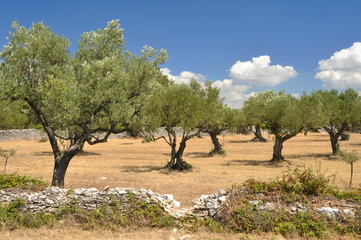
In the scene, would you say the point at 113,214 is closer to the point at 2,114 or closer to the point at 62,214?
the point at 62,214

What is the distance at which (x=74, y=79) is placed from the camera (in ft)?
53.6

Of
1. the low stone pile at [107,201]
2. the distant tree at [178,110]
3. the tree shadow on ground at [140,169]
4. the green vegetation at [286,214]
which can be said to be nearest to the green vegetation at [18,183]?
the low stone pile at [107,201]

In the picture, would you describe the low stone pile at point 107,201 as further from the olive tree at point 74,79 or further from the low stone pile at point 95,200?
the olive tree at point 74,79

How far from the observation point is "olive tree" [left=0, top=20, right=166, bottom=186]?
51.2 feet

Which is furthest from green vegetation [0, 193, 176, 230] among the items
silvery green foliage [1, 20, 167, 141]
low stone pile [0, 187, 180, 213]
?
silvery green foliage [1, 20, 167, 141]

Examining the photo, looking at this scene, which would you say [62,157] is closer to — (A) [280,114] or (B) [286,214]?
(B) [286,214]

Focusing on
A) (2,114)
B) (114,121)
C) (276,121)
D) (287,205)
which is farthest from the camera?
(2,114)

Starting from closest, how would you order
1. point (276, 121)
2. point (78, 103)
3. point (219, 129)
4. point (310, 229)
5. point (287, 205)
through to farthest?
1. point (310, 229)
2. point (287, 205)
3. point (78, 103)
4. point (276, 121)
5. point (219, 129)

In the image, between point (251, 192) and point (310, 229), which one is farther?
point (251, 192)

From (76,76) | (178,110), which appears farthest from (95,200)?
(178,110)

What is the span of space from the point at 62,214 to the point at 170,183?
11.6 m

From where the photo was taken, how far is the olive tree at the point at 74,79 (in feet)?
51.2

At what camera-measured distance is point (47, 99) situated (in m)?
15.8

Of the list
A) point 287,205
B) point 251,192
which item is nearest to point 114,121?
point 251,192
